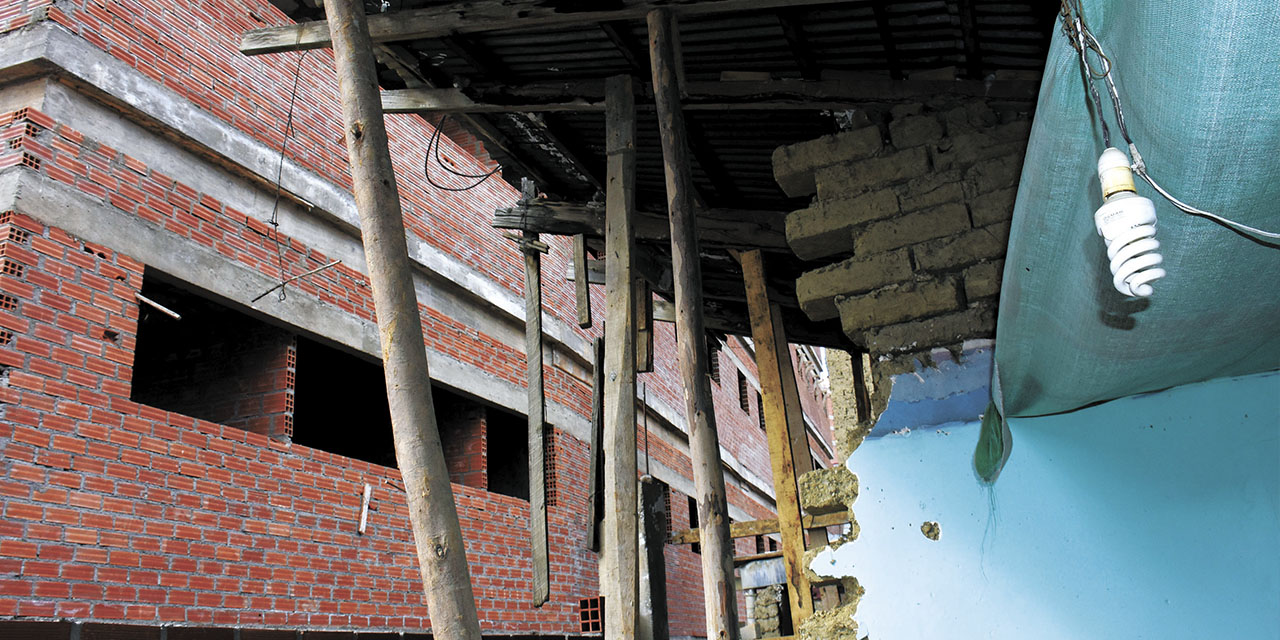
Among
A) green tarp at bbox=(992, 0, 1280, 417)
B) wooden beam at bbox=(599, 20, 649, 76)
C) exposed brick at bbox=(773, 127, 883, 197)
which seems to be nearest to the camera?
green tarp at bbox=(992, 0, 1280, 417)

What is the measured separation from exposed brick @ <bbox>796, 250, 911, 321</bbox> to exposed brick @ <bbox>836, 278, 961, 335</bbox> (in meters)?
0.04

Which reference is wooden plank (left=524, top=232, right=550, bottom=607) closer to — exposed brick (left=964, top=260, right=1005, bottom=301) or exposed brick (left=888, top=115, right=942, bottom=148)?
→ exposed brick (left=888, top=115, right=942, bottom=148)

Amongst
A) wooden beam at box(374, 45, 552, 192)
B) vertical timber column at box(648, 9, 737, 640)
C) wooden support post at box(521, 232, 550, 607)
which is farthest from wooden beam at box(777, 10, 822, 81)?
wooden support post at box(521, 232, 550, 607)

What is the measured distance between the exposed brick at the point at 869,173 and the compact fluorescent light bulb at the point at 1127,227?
250cm

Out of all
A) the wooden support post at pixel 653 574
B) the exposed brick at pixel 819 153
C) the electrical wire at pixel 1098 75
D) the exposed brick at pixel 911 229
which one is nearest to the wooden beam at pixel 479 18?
the exposed brick at pixel 819 153

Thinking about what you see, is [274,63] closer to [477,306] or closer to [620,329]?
[477,306]

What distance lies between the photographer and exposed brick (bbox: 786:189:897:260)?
4.11 metres

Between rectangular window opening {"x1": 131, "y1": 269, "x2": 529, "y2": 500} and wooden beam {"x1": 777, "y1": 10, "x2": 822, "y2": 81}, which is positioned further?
rectangular window opening {"x1": 131, "y1": 269, "x2": 529, "y2": 500}

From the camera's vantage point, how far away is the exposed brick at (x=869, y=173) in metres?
4.11

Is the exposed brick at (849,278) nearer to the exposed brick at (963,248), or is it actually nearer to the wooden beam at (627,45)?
the exposed brick at (963,248)

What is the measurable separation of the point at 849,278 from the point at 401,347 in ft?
7.04

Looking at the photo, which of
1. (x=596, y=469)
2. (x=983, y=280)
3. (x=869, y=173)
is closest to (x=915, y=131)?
(x=869, y=173)

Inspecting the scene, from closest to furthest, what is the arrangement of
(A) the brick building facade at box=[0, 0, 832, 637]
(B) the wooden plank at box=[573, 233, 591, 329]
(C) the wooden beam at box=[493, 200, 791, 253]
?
(A) the brick building facade at box=[0, 0, 832, 637] → (C) the wooden beam at box=[493, 200, 791, 253] → (B) the wooden plank at box=[573, 233, 591, 329]

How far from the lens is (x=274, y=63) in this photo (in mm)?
7980
